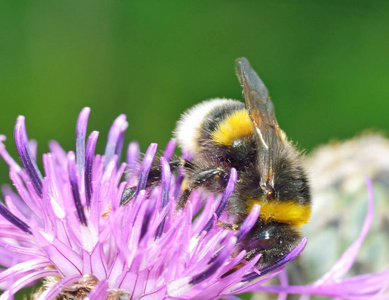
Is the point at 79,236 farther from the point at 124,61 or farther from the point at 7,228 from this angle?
the point at 124,61

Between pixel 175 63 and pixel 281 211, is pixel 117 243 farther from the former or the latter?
pixel 175 63

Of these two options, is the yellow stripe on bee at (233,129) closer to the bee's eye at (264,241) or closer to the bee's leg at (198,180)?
the bee's leg at (198,180)

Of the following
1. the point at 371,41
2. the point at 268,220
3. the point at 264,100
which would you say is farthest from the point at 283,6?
the point at 268,220

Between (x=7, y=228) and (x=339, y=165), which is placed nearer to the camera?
(x=7, y=228)

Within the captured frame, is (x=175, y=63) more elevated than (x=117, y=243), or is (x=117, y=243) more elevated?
(x=175, y=63)

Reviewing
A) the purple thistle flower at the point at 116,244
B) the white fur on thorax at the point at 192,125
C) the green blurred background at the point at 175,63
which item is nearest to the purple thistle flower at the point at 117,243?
the purple thistle flower at the point at 116,244

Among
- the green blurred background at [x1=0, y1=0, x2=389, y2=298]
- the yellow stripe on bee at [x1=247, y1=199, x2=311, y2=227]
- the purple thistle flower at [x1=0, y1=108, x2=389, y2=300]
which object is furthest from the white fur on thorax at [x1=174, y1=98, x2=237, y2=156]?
the green blurred background at [x1=0, y1=0, x2=389, y2=298]

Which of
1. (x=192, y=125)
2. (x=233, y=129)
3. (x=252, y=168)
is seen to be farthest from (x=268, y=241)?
(x=192, y=125)
